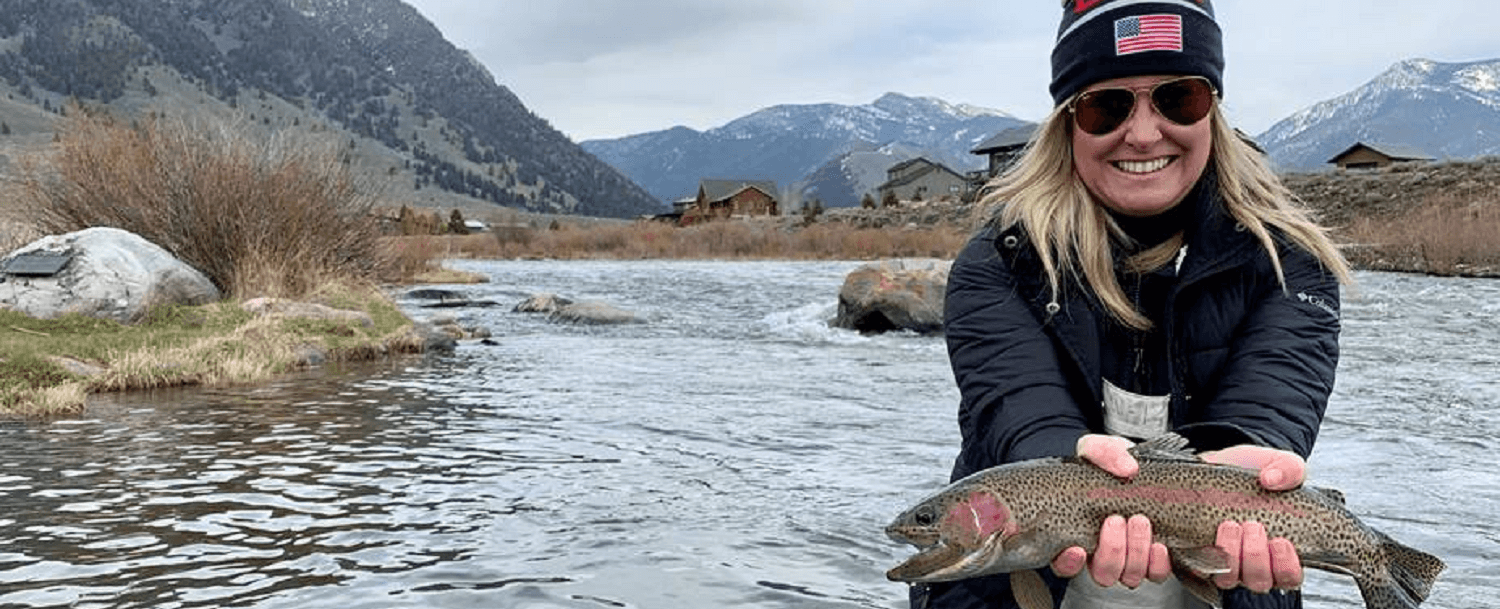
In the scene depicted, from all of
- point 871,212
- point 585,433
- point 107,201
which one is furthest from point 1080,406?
point 871,212

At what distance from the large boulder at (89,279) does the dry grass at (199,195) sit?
6.40 feet

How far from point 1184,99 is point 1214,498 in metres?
0.99

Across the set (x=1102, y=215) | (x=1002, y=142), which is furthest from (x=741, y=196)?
(x=1102, y=215)

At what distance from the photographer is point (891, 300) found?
20719 millimetres

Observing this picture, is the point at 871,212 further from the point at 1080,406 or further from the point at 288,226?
the point at 1080,406

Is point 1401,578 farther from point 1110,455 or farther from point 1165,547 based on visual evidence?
point 1110,455

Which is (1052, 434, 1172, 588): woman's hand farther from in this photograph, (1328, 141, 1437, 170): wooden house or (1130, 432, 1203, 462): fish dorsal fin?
(1328, 141, 1437, 170): wooden house

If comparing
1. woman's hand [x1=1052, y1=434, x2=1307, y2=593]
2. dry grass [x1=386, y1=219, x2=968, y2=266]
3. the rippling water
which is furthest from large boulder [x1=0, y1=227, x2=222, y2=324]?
dry grass [x1=386, y1=219, x2=968, y2=266]

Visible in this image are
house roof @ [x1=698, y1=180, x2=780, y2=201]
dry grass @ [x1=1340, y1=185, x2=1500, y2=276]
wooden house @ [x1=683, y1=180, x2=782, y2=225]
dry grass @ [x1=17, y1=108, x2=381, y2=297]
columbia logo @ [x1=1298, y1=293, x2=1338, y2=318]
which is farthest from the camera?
house roof @ [x1=698, y1=180, x2=780, y2=201]

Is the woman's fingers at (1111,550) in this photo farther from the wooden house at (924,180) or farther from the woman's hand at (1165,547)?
the wooden house at (924,180)

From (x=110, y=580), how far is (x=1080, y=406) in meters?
5.16

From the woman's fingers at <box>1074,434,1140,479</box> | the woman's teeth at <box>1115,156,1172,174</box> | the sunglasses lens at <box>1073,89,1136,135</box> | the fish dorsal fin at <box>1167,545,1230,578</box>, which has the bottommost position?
the fish dorsal fin at <box>1167,545,1230,578</box>

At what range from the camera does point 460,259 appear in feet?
197

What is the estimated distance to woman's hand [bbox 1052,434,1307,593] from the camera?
2367 millimetres
